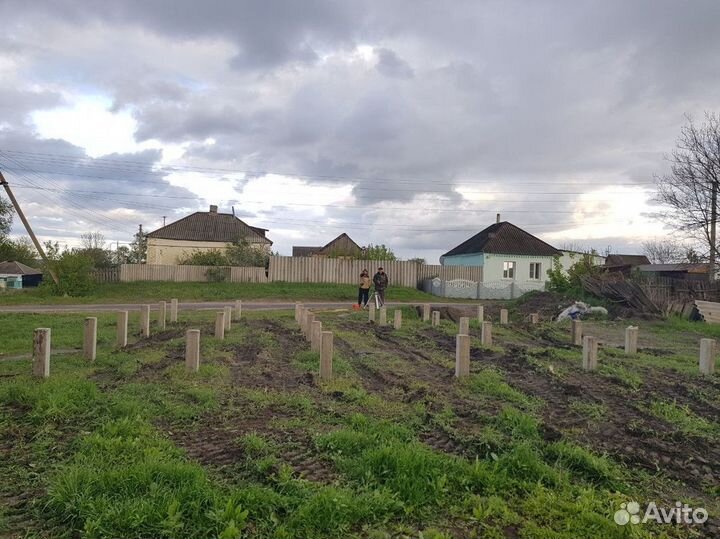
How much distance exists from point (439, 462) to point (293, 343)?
721cm

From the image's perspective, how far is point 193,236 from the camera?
5078cm

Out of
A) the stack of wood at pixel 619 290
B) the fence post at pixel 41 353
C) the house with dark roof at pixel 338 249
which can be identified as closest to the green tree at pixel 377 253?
the house with dark roof at pixel 338 249

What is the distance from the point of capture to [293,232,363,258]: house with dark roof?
3719 centimetres

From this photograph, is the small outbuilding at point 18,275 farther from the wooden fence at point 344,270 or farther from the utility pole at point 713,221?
the utility pole at point 713,221

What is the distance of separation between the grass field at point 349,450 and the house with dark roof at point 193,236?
137 feet

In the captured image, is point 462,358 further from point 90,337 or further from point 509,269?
point 509,269

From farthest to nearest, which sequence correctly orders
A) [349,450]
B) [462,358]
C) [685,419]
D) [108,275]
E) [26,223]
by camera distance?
1. [108,275]
2. [26,223]
3. [462,358]
4. [685,419]
5. [349,450]

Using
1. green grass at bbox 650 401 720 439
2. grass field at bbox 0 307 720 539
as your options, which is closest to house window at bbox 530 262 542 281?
grass field at bbox 0 307 720 539

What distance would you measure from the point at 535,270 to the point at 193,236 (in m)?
31.9

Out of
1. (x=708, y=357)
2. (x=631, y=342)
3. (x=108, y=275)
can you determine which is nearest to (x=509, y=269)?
(x=108, y=275)

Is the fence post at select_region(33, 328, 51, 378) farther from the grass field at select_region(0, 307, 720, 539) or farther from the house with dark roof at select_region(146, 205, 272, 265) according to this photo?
the house with dark roof at select_region(146, 205, 272, 265)

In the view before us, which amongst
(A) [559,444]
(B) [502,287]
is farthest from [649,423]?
(B) [502,287]

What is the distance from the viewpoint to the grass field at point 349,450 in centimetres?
322

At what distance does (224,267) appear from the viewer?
3369 cm
